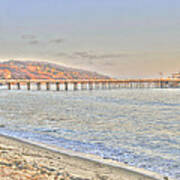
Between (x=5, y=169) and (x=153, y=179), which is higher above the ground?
(x=5, y=169)

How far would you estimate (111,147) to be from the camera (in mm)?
7395

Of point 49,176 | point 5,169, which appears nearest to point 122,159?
point 49,176

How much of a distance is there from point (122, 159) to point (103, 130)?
15.0 ft

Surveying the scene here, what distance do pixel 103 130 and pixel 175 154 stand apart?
14.4 ft

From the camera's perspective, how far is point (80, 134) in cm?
957

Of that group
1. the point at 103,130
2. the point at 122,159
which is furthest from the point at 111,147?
the point at 103,130

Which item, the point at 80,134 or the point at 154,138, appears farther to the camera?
the point at 80,134

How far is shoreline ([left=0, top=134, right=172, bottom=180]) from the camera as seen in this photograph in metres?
4.43

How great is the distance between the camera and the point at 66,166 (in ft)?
16.5

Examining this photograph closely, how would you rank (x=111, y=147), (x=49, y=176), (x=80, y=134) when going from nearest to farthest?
(x=49, y=176)
(x=111, y=147)
(x=80, y=134)

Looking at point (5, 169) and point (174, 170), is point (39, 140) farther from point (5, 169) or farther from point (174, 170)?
point (174, 170)

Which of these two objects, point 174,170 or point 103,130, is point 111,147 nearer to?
Result: point 174,170

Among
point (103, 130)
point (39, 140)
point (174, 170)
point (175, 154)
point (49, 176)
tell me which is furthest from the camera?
point (103, 130)

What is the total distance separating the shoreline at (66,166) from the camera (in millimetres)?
4432
